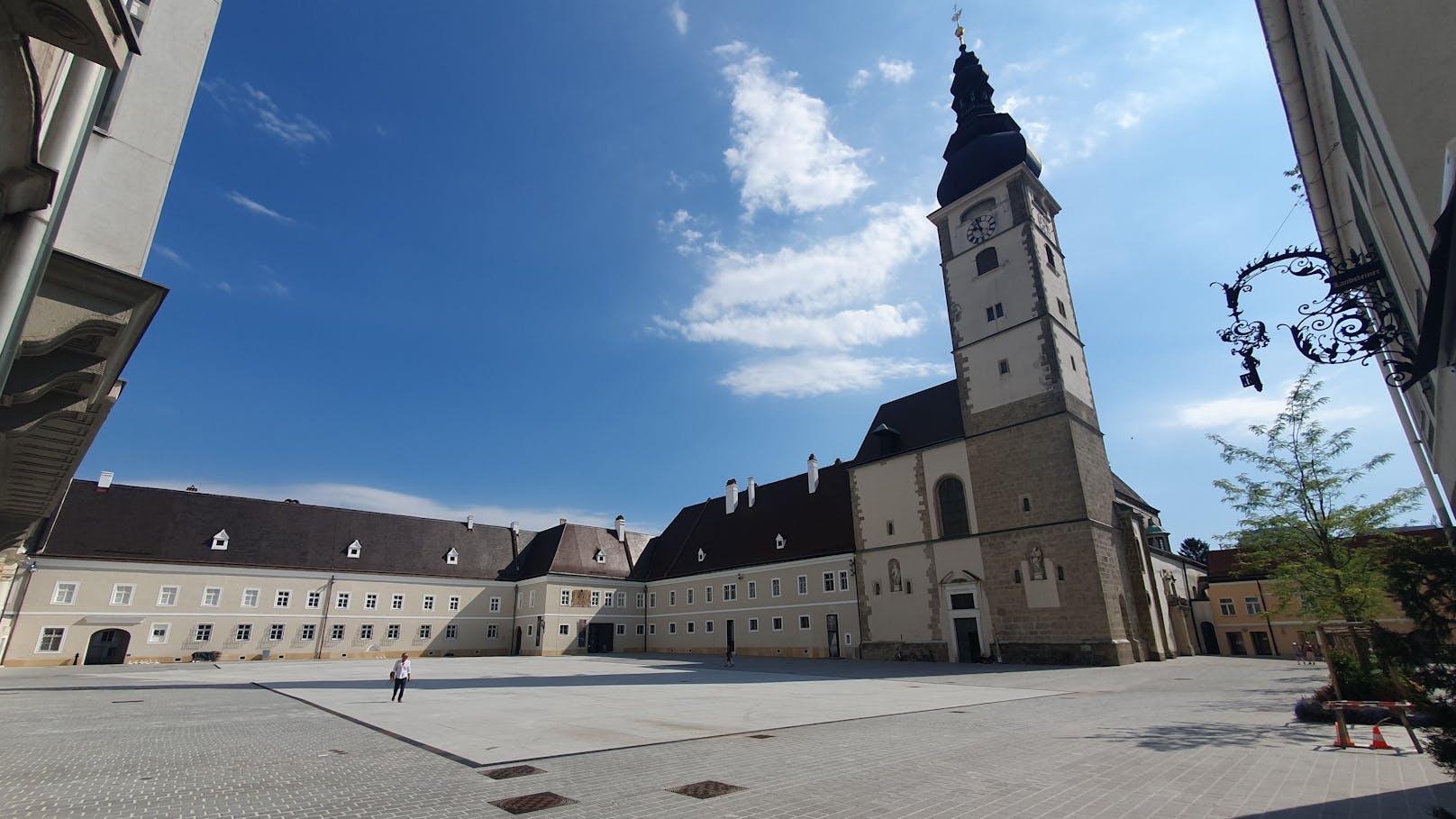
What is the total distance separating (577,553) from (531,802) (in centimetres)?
4757

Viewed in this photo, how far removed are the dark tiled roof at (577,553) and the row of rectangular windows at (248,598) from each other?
15.2 ft

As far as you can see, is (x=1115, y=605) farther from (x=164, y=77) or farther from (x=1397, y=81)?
(x=164, y=77)

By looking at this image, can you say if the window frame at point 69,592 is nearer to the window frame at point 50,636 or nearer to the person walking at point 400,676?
the window frame at point 50,636

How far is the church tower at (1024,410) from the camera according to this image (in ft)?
89.8

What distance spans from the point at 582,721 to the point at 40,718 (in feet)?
35.7

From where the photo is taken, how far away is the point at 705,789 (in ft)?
22.1

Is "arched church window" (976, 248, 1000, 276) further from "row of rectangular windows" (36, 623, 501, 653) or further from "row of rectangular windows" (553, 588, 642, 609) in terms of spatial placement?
"row of rectangular windows" (36, 623, 501, 653)

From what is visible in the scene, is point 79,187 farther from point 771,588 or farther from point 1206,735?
point 771,588

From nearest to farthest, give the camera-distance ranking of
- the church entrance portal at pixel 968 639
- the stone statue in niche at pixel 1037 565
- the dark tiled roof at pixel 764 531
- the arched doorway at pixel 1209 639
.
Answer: the stone statue in niche at pixel 1037 565 → the church entrance portal at pixel 968 639 → the dark tiled roof at pixel 764 531 → the arched doorway at pixel 1209 639

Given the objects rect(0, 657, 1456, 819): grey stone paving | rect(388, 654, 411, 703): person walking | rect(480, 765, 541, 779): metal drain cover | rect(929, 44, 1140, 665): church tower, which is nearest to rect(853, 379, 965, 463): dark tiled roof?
rect(929, 44, 1140, 665): church tower

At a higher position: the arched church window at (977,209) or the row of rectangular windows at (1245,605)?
the arched church window at (977,209)

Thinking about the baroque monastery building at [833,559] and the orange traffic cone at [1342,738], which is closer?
the orange traffic cone at [1342,738]

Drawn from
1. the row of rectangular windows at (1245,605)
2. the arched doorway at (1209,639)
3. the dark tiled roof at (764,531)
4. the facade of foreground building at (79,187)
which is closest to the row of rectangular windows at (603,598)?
the dark tiled roof at (764,531)

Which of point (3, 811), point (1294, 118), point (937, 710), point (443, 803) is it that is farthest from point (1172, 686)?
point (3, 811)
